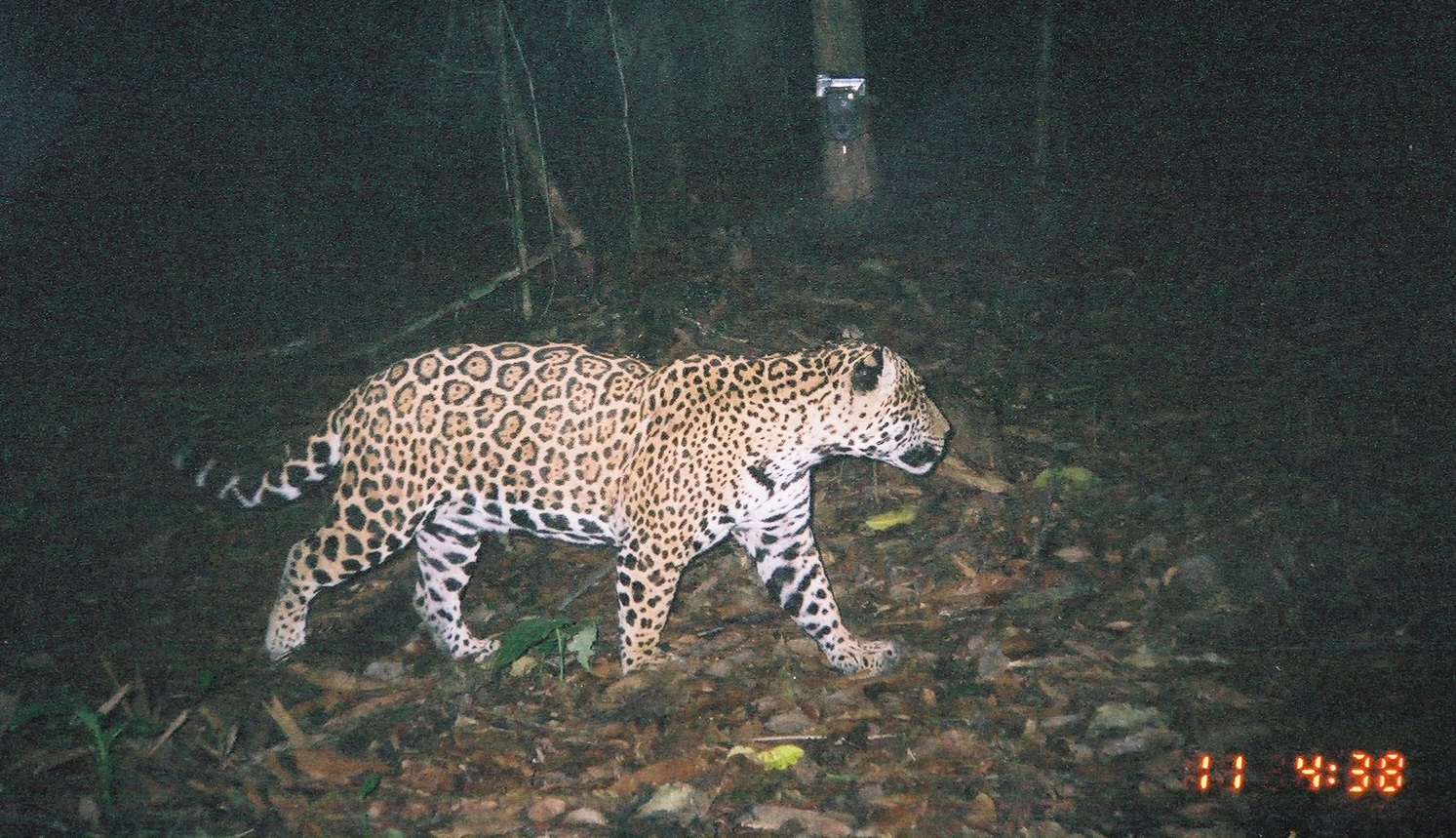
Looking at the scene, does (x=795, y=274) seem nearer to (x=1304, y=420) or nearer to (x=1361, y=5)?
(x=1304, y=420)

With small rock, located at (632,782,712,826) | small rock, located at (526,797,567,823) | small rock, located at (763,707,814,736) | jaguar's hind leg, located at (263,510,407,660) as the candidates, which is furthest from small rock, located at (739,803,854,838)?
jaguar's hind leg, located at (263,510,407,660)

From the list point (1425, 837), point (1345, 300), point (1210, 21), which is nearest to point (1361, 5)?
point (1210, 21)

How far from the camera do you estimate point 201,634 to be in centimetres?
697

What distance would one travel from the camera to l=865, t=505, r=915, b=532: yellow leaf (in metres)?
7.80

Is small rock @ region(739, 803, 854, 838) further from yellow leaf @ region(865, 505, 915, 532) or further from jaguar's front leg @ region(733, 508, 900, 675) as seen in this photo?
yellow leaf @ region(865, 505, 915, 532)

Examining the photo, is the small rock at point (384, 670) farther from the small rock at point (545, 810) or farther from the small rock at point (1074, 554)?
the small rock at point (1074, 554)

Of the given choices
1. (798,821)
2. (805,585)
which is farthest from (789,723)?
(805,585)

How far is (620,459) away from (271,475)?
2.23 metres

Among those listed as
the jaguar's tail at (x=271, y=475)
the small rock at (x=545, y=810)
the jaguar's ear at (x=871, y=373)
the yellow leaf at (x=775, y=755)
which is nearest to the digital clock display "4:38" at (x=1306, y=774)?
the yellow leaf at (x=775, y=755)

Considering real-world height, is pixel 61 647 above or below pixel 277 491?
below

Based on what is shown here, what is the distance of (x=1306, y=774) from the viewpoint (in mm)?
4781

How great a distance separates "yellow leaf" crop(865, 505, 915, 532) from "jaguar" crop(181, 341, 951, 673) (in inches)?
47.6

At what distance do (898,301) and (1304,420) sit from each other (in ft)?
13.3

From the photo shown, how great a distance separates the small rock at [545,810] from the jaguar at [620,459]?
108cm
